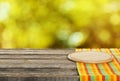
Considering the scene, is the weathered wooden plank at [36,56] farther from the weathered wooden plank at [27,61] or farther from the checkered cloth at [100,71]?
the checkered cloth at [100,71]

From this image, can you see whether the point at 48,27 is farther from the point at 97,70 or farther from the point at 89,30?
the point at 97,70

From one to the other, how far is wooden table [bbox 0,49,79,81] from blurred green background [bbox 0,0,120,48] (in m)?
0.49

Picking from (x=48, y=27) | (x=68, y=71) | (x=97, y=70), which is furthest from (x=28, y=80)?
(x=48, y=27)

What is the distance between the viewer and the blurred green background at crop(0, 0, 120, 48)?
2424 mm

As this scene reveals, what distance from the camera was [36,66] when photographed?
159cm

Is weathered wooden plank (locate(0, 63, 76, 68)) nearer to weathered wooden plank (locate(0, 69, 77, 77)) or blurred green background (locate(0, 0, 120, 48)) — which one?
weathered wooden plank (locate(0, 69, 77, 77))

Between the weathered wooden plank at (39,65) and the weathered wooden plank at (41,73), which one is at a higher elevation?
the weathered wooden plank at (41,73)

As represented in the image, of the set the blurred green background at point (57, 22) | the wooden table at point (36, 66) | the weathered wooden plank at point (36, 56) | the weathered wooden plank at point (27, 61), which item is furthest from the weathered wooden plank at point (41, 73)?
the blurred green background at point (57, 22)

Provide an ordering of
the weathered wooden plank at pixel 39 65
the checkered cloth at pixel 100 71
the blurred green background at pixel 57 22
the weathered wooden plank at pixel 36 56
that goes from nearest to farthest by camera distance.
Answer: the checkered cloth at pixel 100 71
the weathered wooden plank at pixel 39 65
the weathered wooden plank at pixel 36 56
the blurred green background at pixel 57 22

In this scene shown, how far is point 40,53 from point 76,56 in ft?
0.95

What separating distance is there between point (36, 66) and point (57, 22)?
89cm

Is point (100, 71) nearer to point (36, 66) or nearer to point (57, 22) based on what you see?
point (36, 66)

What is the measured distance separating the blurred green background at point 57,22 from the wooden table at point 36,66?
0.49 meters

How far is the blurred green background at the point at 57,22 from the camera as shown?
7.95ft
